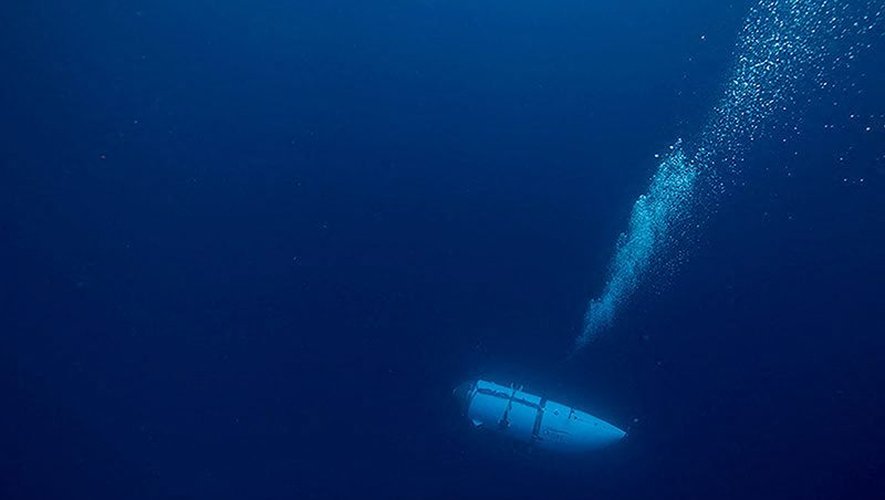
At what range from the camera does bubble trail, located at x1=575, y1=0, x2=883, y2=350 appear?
8.56 metres

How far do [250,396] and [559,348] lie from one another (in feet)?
21.7

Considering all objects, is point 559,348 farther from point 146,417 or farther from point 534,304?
point 146,417

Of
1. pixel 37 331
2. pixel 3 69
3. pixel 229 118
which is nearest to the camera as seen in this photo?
pixel 3 69

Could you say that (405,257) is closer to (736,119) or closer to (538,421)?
(538,421)

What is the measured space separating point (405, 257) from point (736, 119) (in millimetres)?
6804

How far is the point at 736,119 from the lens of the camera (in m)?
9.87

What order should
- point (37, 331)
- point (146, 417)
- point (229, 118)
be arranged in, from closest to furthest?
1. point (229, 118)
2. point (37, 331)
3. point (146, 417)

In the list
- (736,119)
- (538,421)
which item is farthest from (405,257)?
(736,119)

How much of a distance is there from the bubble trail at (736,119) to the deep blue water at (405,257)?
0.29 meters

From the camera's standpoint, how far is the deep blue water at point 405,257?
8898 mm

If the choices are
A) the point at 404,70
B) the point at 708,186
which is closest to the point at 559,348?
the point at 708,186

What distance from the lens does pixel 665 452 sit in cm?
1148

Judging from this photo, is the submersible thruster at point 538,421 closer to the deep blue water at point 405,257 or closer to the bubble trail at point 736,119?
the deep blue water at point 405,257

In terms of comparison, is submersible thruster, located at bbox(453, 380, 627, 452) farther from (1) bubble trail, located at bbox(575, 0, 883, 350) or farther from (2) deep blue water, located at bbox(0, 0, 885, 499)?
(1) bubble trail, located at bbox(575, 0, 883, 350)
